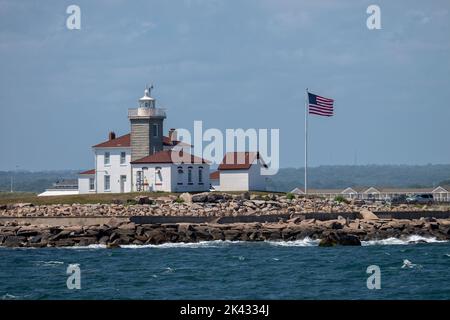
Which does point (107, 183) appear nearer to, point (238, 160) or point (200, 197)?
point (238, 160)

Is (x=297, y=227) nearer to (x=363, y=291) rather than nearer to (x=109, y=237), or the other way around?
(x=109, y=237)

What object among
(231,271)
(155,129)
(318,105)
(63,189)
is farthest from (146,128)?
(231,271)

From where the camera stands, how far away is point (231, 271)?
4322 centimetres

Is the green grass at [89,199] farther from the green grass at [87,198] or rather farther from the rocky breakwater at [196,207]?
the rocky breakwater at [196,207]

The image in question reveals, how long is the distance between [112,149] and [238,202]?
1205cm

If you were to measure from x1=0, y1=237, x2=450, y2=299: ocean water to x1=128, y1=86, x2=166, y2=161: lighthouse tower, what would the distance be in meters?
18.0

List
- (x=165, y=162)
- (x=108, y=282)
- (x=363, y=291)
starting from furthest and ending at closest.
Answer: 1. (x=165, y=162)
2. (x=108, y=282)
3. (x=363, y=291)

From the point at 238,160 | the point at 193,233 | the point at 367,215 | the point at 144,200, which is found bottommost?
the point at 193,233

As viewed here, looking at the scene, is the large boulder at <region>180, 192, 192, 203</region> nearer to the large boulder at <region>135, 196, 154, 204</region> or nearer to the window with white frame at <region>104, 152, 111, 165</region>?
the large boulder at <region>135, 196, 154, 204</region>

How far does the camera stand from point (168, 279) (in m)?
41.4

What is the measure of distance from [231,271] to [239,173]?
27.4m

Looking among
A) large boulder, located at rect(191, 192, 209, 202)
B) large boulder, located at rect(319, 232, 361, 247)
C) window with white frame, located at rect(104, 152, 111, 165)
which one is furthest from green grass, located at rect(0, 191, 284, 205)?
large boulder, located at rect(319, 232, 361, 247)

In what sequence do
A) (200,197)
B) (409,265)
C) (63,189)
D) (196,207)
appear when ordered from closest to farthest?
(409,265)
(196,207)
(200,197)
(63,189)
